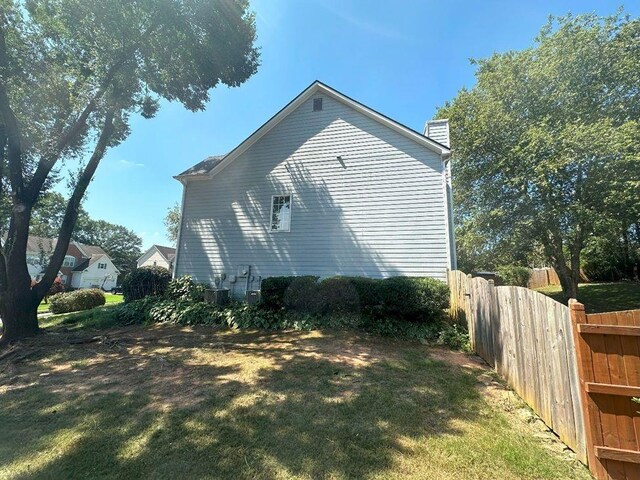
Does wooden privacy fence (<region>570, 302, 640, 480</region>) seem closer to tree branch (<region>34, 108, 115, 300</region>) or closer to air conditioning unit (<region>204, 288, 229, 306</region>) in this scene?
air conditioning unit (<region>204, 288, 229, 306</region>)

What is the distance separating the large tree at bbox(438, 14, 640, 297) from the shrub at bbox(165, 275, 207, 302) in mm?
13421

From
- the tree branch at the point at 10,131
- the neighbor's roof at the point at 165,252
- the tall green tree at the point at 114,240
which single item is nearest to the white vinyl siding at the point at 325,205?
the tree branch at the point at 10,131

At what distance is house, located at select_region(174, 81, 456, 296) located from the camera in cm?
963

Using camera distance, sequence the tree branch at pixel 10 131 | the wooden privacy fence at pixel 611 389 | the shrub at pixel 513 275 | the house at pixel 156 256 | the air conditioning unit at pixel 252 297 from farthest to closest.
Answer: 1. the house at pixel 156 256
2. the shrub at pixel 513 275
3. the air conditioning unit at pixel 252 297
4. the tree branch at pixel 10 131
5. the wooden privacy fence at pixel 611 389

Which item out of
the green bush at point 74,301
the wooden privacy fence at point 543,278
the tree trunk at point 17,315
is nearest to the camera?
the tree trunk at point 17,315

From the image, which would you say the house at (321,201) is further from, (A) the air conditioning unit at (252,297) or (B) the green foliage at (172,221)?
(B) the green foliage at (172,221)

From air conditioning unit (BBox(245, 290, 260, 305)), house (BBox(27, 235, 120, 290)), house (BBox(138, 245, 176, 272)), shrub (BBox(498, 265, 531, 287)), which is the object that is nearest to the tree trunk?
air conditioning unit (BBox(245, 290, 260, 305))

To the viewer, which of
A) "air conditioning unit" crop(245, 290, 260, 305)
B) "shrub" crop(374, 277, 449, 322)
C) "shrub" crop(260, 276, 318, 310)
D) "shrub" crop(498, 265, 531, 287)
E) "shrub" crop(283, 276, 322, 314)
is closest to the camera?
"shrub" crop(374, 277, 449, 322)

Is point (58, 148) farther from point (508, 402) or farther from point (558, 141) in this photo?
point (558, 141)

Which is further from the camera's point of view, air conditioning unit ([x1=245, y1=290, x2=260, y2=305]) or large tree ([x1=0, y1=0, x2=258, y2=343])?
air conditioning unit ([x1=245, y1=290, x2=260, y2=305])

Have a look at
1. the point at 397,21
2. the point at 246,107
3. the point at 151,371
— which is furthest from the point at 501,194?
the point at 151,371

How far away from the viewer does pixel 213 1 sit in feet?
30.6

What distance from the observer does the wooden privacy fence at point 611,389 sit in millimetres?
2500

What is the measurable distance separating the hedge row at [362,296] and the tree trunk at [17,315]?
6275 mm
